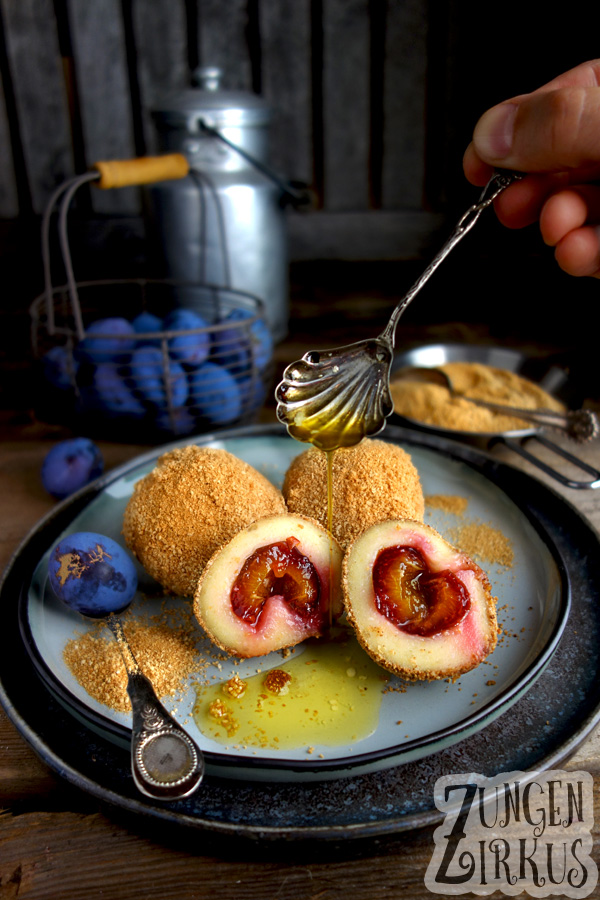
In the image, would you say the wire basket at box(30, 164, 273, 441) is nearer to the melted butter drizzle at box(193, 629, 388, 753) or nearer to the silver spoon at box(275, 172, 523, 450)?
the silver spoon at box(275, 172, 523, 450)

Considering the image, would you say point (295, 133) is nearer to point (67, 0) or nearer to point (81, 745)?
point (67, 0)

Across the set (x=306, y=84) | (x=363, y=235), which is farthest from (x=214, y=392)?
(x=306, y=84)

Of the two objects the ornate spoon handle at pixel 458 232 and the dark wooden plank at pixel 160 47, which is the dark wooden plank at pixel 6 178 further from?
the ornate spoon handle at pixel 458 232

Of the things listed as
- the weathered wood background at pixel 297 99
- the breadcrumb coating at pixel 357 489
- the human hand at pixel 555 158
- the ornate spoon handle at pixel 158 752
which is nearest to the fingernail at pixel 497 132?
the human hand at pixel 555 158

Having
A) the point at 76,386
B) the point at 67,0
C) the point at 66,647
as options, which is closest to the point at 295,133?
the point at 67,0

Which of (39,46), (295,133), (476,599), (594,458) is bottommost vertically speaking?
(594,458)
